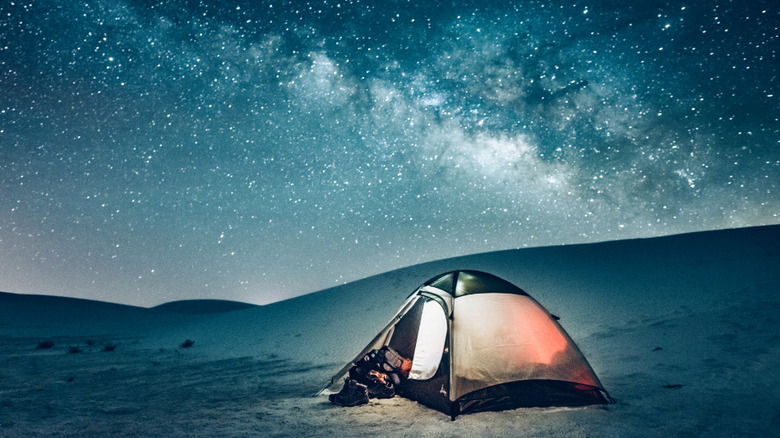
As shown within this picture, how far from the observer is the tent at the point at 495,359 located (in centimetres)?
558

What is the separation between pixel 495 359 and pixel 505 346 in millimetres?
274

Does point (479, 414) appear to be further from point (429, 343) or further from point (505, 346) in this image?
point (429, 343)

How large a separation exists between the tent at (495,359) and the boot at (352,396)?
796 mm

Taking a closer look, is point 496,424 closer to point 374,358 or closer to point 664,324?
point 374,358

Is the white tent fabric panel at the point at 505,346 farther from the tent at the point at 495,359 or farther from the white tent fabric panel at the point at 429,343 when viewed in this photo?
the white tent fabric panel at the point at 429,343

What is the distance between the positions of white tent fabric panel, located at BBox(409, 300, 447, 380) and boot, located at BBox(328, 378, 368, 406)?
976 mm

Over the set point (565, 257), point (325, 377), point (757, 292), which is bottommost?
point (325, 377)

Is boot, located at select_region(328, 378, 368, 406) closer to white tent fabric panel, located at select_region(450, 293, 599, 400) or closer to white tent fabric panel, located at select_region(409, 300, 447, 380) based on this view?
white tent fabric panel, located at select_region(409, 300, 447, 380)

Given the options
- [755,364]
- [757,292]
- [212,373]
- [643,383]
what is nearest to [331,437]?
[643,383]

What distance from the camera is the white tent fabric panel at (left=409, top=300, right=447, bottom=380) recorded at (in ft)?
21.9

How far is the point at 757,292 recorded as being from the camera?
12.3 metres

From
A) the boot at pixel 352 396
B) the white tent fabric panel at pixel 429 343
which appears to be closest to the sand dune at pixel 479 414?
the boot at pixel 352 396

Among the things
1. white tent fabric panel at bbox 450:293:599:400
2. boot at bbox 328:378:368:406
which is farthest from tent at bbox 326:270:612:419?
boot at bbox 328:378:368:406

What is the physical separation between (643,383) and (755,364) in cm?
232
